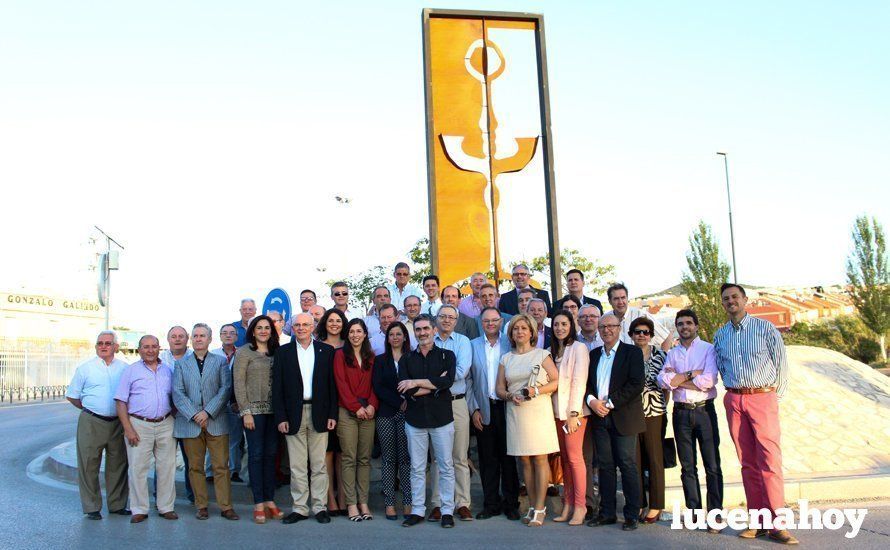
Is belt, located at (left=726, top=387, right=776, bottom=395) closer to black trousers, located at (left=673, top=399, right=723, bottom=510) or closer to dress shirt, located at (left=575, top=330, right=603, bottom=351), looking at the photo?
black trousers, located at (left=673, top=399, right=723, bottom=510)

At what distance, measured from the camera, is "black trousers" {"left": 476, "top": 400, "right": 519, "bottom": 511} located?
665 cm

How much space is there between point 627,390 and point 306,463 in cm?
297

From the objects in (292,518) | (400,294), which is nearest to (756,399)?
(292,518)

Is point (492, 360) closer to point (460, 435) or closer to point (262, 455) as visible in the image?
point (460, 435)

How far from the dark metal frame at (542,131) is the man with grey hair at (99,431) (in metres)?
5.34

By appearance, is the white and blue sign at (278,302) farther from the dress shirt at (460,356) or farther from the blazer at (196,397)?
the dress shirt at (460,356)

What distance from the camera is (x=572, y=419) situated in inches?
246

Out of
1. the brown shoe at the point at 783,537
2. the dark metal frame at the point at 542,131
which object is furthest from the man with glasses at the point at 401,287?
the brown shoe at the point at 783,537

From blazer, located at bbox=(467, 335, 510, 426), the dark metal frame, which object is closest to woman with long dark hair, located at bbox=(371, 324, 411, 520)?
blazer, located at bbox=(467, 335, 510, 426)

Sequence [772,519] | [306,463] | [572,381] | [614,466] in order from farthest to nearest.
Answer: [306,463], [572,381], [614,466], [772,519]

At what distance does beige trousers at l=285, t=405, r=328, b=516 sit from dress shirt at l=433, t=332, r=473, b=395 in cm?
130

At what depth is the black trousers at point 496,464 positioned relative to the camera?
6.65m

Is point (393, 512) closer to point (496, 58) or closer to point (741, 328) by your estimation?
point (741, 328)

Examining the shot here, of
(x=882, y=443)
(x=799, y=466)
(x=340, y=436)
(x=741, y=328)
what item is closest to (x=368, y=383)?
(x=340, y=436)
